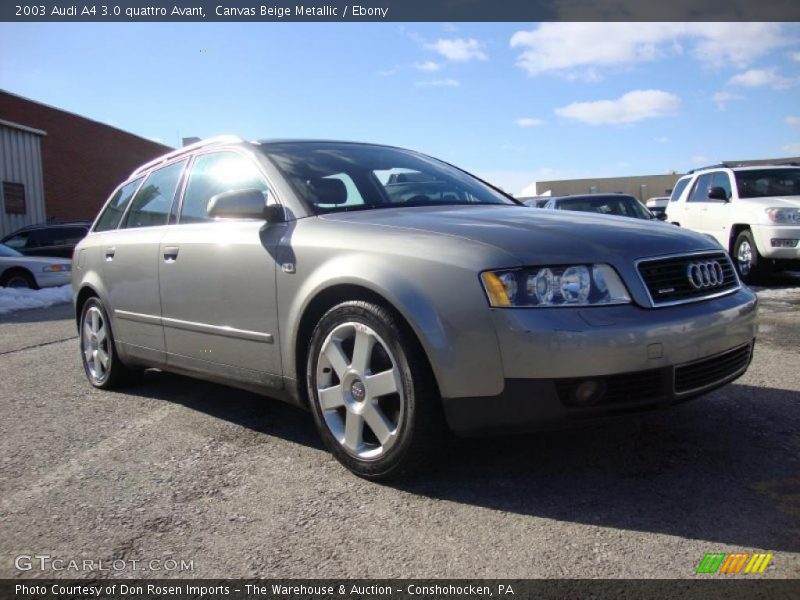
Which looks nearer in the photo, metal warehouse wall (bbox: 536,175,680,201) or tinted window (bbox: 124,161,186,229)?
tinted window (bbox: 124,161,186,229)

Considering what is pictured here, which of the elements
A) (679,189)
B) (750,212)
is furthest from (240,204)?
(679,189)

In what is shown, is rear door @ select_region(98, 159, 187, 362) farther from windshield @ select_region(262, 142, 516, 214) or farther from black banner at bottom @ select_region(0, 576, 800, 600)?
black banner at bottom @ select_region(0, 576, 800, 600)

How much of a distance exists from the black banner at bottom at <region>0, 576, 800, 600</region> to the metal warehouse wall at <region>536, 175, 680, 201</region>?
50.2 m

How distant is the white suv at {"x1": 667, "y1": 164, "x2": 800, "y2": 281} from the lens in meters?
9.47

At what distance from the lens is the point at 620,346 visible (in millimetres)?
2477

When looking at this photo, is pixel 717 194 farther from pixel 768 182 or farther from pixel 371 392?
pixel 371 392

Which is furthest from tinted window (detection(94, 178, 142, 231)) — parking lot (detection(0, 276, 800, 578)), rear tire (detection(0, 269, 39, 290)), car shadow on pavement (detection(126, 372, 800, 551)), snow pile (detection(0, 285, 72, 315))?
rear tire (detection(0, 269, 39, 290))

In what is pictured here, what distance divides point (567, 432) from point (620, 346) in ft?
3.34

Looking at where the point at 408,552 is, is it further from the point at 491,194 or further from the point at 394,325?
the point at 491,194

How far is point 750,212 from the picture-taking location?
9.90 m

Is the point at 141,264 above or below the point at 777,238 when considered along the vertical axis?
above

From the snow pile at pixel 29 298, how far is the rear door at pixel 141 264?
7227 millimetres

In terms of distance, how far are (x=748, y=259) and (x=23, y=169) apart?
20409 millimetres

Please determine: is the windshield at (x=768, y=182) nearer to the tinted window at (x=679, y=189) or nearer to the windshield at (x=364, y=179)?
the tinted window at (x=679, y=189)
